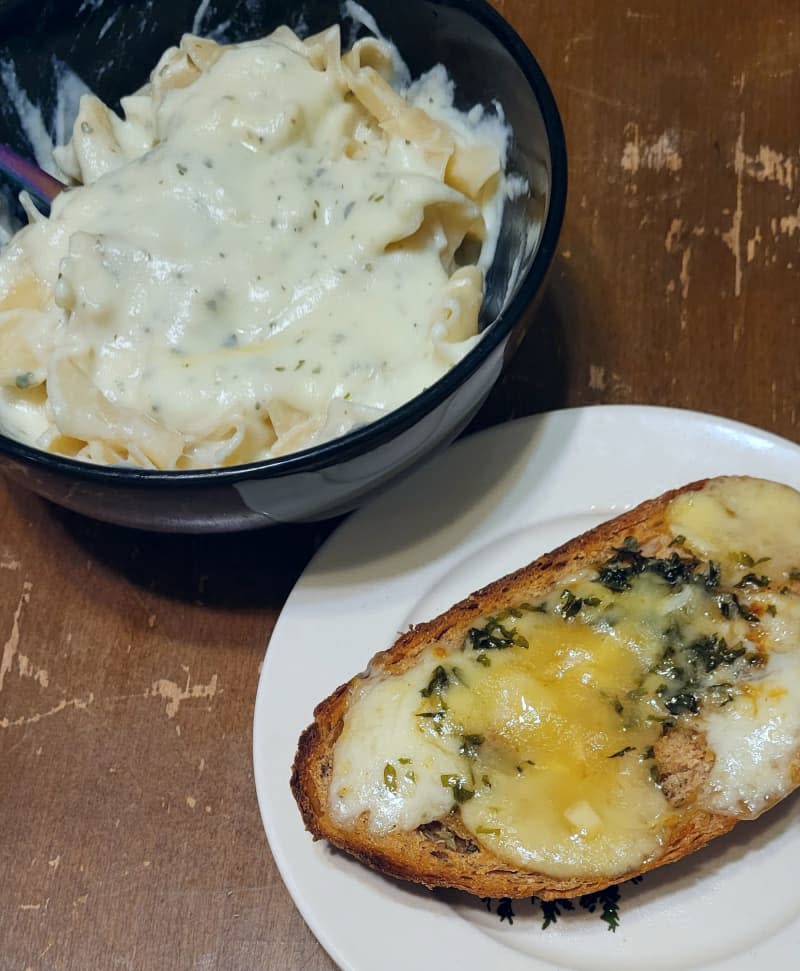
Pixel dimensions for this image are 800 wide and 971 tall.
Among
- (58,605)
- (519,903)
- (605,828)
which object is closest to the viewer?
(605,828)

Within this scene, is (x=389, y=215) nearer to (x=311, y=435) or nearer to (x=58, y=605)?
(x=311, y=435)

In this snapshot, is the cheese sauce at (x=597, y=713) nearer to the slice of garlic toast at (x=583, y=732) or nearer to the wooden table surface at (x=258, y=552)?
the slice of garlic toast at (x=583, y=732)

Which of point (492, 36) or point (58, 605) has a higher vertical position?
point (492, 36)

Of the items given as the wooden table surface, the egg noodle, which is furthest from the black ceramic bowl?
the wooden table surface

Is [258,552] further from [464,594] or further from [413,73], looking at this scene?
[413,73]

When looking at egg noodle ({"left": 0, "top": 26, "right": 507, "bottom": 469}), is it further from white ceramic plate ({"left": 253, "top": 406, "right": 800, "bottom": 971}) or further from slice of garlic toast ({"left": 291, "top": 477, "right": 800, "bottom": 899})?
slice of garlic toast ({"left": 291, "top": 477, "right": 800, "bottom": 899})

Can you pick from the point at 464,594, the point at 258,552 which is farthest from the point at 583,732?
the point at 258,552

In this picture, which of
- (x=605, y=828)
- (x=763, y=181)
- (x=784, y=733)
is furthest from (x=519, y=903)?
(x=763, y=181)
